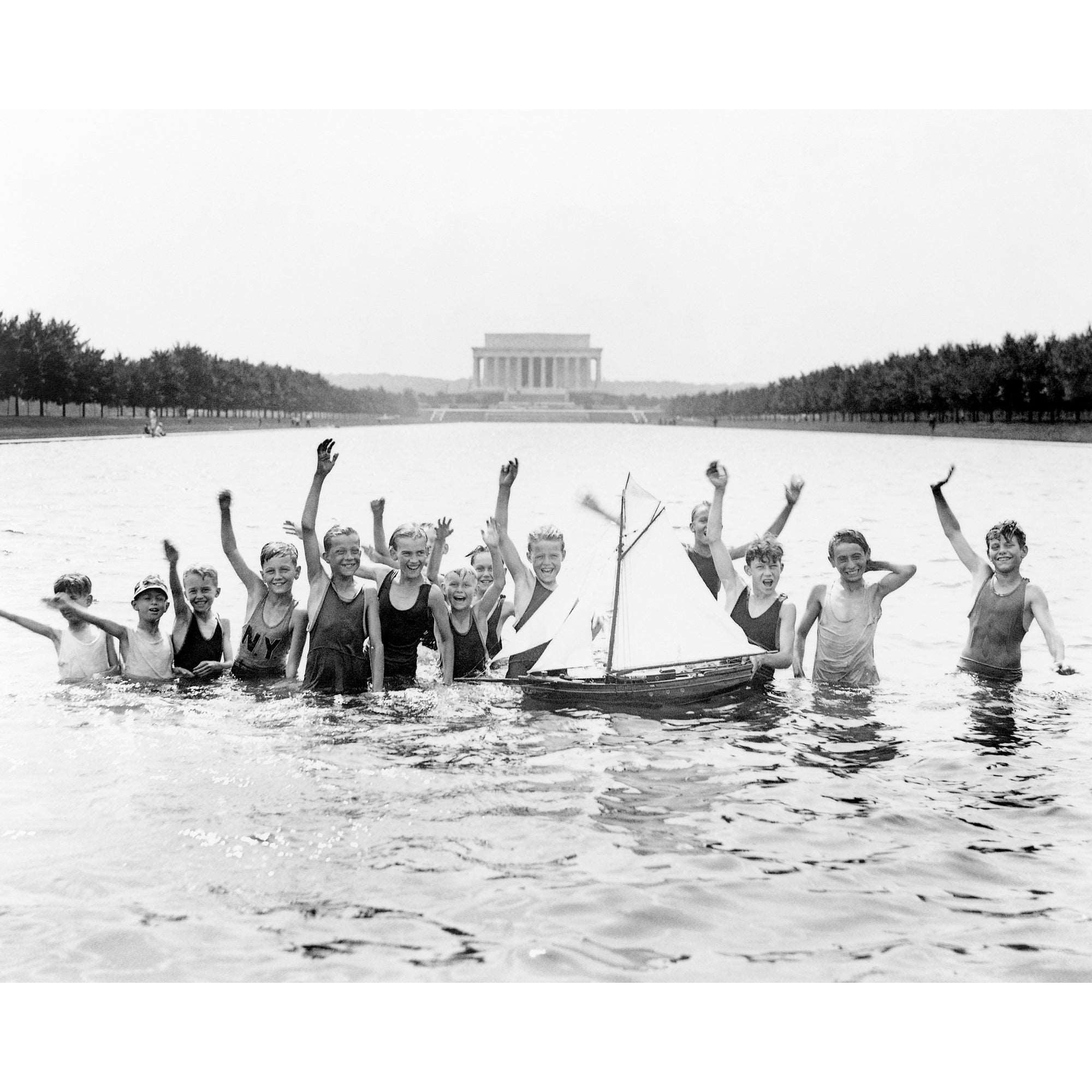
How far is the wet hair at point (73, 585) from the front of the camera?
965 centimetres

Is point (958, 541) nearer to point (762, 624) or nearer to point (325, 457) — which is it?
point (762, 624)

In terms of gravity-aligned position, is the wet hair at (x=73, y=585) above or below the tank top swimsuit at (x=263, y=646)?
above

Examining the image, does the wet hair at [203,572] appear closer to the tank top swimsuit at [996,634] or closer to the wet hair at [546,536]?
the wet hair at [546,536]

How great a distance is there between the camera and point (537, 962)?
19.8 ft

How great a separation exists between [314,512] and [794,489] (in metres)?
3.95

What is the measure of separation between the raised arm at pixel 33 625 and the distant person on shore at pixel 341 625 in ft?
6.14

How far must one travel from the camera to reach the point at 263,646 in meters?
10.1

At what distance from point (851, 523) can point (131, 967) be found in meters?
23.0

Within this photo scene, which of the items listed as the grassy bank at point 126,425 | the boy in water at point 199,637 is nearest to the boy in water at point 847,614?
the boy in water at point 199,637

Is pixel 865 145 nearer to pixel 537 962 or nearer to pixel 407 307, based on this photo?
pixel 407 307

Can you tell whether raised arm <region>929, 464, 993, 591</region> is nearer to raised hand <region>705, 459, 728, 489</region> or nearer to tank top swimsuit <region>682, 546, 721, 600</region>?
raised hand <region>705, 459, 728, 489</region>

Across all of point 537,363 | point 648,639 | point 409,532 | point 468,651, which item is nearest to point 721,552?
point 648,639

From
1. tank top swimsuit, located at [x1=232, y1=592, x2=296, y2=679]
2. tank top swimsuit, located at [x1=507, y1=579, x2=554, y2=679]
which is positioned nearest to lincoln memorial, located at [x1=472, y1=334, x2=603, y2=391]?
tank top swimsuit, located at [x1=507, y1=579, x2=554, y2=679]

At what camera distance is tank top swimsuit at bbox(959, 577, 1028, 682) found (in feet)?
33.2
